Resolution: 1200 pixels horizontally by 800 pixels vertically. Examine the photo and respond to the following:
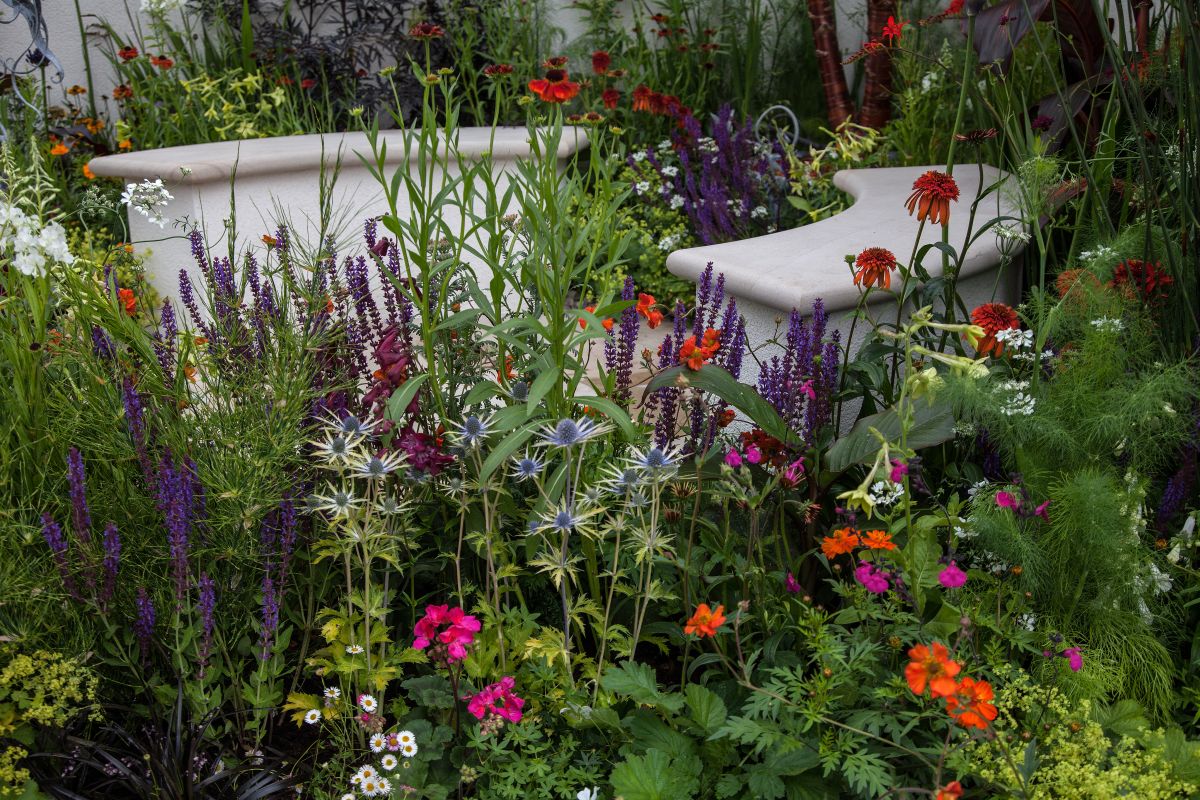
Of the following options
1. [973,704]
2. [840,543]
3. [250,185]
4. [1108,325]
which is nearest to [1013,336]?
[1108,325]

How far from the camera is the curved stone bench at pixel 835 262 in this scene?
256cm

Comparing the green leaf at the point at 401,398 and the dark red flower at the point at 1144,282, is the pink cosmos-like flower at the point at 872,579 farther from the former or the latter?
the dark red flower at the point at 1144,282

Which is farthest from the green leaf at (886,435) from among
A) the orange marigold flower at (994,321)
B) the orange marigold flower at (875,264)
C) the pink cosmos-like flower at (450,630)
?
the pink cosmos-like flower at (450,630)

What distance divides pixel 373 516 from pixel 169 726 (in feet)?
1.47

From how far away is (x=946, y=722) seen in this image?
1.51 metres

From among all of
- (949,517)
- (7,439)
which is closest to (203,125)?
(7,439)

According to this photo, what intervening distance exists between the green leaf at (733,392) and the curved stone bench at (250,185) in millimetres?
1635

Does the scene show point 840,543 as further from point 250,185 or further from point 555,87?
point 250,185

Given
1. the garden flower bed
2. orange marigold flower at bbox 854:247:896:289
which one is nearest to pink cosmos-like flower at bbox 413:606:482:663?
the garden flower bed

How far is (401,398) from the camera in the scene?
1756 millimetres

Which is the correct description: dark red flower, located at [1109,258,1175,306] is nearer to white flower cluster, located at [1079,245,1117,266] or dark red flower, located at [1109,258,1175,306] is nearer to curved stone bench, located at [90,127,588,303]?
white flower cluster, located at [1079,245,1117,266]

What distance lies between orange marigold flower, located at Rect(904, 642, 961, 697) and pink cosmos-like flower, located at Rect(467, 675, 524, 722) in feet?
1.90

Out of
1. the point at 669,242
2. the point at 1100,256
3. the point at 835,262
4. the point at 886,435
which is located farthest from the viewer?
the point at 669,242

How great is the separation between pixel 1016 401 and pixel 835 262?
860mm
